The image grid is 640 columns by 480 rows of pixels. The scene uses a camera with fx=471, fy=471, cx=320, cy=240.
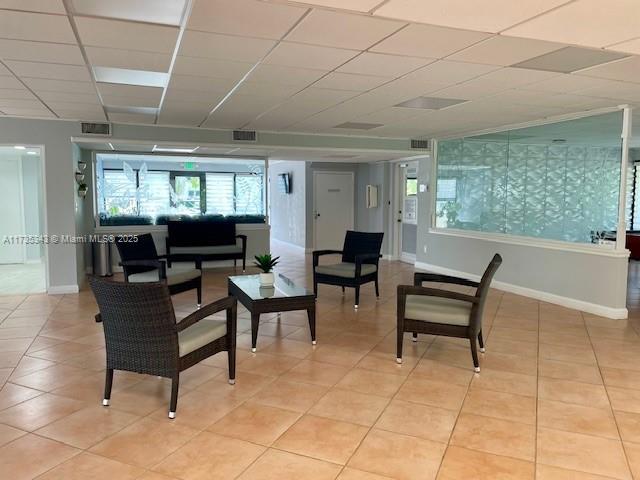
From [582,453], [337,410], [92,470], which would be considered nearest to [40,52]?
[92,470]

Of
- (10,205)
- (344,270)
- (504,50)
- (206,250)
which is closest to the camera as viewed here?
(504,50)

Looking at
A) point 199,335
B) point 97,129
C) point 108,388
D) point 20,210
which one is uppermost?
point 97,129

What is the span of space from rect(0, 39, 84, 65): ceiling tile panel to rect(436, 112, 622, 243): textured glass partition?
5329mm

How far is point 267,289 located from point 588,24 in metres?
3.26

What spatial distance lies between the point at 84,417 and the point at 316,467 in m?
1.52

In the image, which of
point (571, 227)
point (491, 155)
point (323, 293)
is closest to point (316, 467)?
point (323, 293)

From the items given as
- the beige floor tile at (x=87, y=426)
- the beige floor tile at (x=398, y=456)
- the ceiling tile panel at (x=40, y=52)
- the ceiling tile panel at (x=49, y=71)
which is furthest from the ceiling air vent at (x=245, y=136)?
the beige floor tile at (x=398, y=456)

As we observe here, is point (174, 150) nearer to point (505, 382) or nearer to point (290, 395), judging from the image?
point (290, 395)

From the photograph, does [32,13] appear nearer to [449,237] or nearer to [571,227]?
[571,227]

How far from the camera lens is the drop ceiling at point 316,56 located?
260 centimetres

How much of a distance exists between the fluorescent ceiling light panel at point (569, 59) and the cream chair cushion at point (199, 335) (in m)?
2.96

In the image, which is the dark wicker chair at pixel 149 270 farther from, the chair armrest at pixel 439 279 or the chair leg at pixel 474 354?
the chair leg at pixel 474 354

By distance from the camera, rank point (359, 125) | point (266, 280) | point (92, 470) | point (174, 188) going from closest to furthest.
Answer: point (92, 470)
point (266, 280)
point (359, 125)
point (174, 188)

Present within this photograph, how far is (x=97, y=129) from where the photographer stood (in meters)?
6.45
